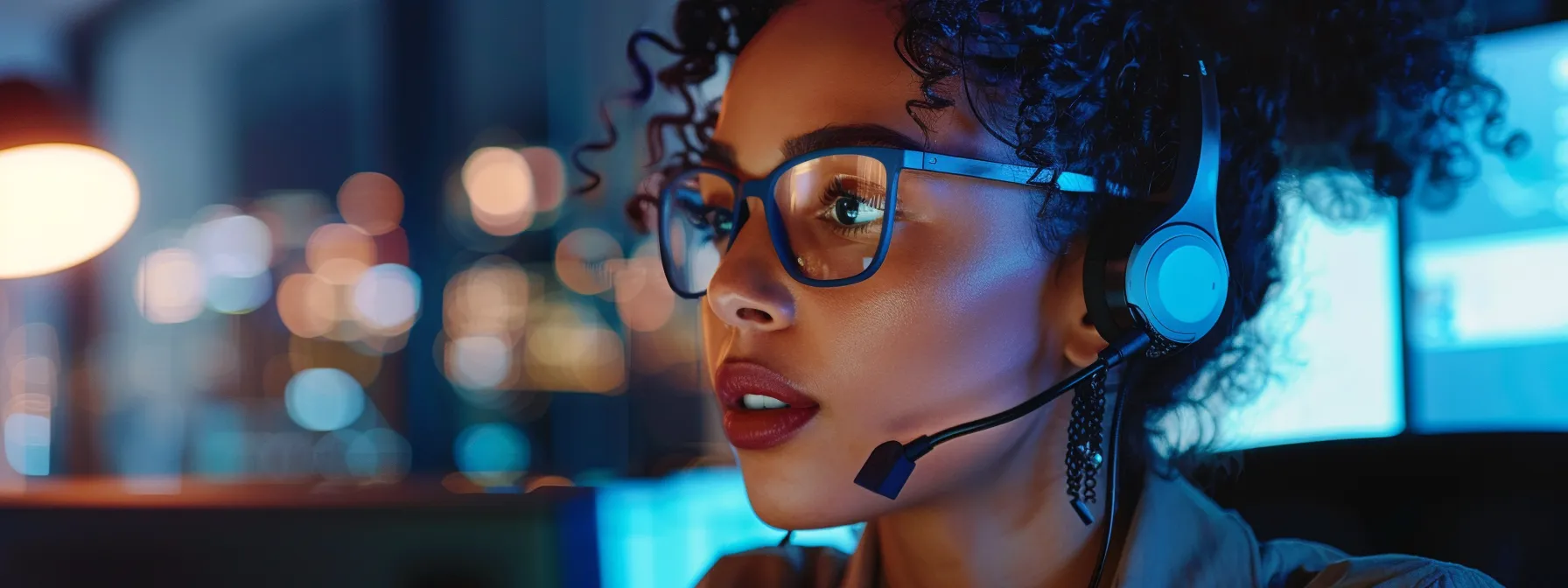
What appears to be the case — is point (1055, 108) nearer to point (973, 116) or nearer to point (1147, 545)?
point (973, 116)

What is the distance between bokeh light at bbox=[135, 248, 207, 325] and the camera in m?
4.52

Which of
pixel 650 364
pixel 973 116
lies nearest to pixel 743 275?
pixel 973 116

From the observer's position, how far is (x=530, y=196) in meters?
5.23

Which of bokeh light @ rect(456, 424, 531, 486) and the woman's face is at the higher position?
the woman's face

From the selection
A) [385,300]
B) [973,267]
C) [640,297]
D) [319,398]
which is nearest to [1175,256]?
[973,267]

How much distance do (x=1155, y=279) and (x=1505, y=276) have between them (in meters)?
0.98

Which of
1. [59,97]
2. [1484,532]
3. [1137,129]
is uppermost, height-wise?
[59,97]

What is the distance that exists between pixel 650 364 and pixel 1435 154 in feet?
14.2

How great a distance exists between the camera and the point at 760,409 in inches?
36.7

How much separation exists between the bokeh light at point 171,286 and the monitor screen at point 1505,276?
15.0 ft

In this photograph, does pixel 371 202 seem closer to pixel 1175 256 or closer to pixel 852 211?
pixel 852 211

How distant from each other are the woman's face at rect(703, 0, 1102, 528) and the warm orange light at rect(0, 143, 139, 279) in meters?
1.04

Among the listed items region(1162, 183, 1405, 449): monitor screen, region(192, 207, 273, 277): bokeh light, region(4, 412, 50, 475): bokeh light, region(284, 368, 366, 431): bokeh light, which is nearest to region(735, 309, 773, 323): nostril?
region(1162, 183, 1405, 449): monitor screen

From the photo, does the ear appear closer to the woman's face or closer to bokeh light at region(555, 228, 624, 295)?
the woman's face
